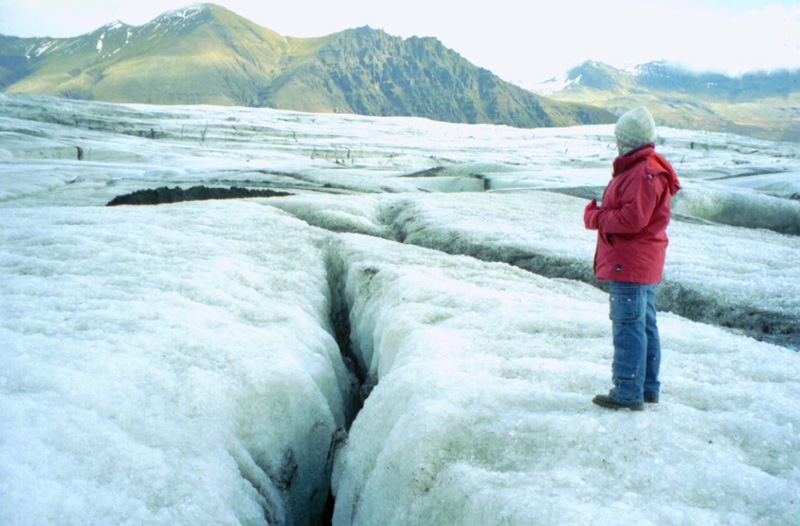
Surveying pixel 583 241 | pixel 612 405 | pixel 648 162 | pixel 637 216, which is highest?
pixel 648 162

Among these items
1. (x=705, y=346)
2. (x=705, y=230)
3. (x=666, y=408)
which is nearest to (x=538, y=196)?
(x=705, y=230)

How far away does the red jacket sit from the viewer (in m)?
3.43

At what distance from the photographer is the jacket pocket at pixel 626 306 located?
3.57m

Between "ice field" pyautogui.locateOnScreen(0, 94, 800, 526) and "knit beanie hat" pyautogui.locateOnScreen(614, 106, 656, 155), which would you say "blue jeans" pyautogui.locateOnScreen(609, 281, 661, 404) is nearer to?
"ice field" pyautogui.locateOnScreen(0, 94, 800, 526)

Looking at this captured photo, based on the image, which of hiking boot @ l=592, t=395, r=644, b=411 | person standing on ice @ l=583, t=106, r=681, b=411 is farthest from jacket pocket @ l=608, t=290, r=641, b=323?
hiking boot @ l=592, t=395, r=644, b=411

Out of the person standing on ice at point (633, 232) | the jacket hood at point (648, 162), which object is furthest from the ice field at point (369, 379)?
the jacket hood at point (648, 162)

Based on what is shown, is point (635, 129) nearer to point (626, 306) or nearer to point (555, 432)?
point (626, 306)

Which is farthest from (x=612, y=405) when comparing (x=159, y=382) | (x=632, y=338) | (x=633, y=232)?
(x=159, y=382)

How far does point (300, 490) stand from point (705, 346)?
4392 mm

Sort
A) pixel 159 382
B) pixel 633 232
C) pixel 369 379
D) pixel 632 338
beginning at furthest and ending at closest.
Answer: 1. pixel 369 379
2. pixel 159 382
3. pixel 632 338
4. pixel 633 232

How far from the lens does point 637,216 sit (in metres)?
3.41

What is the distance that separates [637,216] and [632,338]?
86 cm

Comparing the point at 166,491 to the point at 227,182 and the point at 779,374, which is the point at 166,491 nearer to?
the point at 779,374

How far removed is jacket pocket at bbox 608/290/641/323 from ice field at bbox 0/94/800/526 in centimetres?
79
